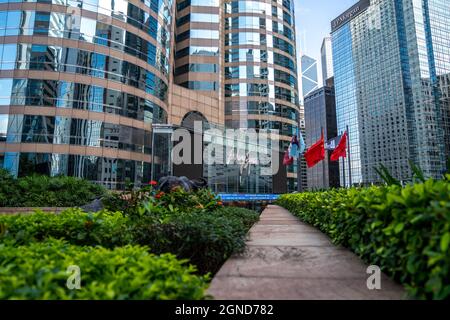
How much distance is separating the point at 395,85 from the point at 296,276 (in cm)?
11694

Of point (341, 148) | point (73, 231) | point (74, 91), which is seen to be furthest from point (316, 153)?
point (74, 91)

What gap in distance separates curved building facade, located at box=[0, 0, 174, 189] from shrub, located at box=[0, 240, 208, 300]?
24660 millimetres

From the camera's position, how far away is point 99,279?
2.12 meters

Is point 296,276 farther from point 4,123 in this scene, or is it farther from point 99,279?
point 4,123

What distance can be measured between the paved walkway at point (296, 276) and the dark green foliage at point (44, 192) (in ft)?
42.7

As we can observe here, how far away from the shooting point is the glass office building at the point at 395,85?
311ft

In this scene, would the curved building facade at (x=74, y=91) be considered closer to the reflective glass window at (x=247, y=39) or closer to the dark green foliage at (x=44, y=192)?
the dark green foliage at (x=44, y=192)

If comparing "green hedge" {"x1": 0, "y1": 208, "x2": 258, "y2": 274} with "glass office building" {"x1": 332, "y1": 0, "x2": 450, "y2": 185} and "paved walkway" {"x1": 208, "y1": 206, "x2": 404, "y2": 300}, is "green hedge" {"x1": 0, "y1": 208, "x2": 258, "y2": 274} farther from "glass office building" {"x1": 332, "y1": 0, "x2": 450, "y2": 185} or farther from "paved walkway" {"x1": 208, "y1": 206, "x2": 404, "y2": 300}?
"glass office building" {"x1": 332, "y1": 0, "x2": 450, "y2": 185}

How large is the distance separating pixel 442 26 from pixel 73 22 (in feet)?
432

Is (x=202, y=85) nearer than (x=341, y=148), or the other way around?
(x=341, y=148)

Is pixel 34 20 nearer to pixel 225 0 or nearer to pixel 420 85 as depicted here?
pixel 225 0

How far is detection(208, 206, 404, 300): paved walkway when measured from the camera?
2.35 metres

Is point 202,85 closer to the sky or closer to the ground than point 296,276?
closer to the sky

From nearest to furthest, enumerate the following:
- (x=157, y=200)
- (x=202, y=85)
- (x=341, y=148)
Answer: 1. (x=157, y=200)
2. (x=341, y=148)
3. (x=202, y=85)
